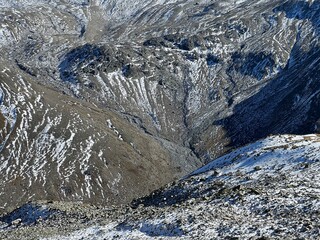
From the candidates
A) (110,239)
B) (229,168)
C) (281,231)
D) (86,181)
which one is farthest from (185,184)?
(86,181)

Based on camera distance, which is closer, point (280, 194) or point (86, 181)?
point (280, 194)

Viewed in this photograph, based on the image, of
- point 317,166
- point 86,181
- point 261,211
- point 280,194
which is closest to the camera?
point 261,211

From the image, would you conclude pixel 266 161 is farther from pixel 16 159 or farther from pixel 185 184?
pixel 16 159

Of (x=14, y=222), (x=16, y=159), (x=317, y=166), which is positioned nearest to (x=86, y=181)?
(x=16, y=159)

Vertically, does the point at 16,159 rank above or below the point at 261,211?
above

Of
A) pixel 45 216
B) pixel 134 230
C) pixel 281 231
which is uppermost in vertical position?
pixel 45 216

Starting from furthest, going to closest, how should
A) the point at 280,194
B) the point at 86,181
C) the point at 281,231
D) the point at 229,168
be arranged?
the point at 86,181 → the point at 229,168 → the point at 280,194 → the point at 281,231
